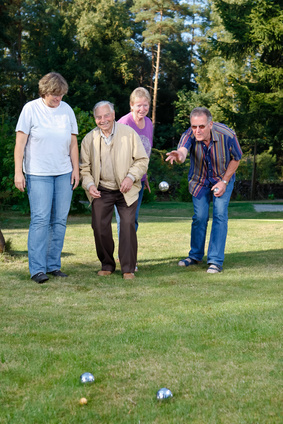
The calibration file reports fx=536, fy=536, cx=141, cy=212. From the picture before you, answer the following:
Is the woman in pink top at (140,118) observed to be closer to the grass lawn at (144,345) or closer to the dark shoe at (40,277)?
the dark shoe at (40,277)

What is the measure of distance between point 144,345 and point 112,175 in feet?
8.40

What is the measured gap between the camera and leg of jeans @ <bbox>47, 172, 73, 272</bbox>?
17.5 feet

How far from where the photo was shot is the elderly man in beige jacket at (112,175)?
17.7 ft

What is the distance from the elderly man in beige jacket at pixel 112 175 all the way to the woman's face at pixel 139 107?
14.2 inches

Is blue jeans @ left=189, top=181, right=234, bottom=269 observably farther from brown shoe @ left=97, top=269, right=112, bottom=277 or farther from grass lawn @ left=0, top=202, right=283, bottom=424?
brown shoe @ left=97, top=269, right=112, bottom=277

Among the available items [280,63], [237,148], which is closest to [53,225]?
[237,148]

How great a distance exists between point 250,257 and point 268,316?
9.39 ft

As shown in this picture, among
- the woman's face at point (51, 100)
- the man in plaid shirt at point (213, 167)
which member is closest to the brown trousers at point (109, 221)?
the man in plaid shirt at point (213, 167)

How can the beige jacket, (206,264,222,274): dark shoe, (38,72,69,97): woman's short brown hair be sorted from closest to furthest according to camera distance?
(38,72,69,97): woman's short brown hair
the beige jacket
(206,264,222,274): dark shoe

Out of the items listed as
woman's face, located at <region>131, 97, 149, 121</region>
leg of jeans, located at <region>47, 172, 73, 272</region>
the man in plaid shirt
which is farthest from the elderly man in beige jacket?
the man in plaid shirt

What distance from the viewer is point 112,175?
17.9 feet

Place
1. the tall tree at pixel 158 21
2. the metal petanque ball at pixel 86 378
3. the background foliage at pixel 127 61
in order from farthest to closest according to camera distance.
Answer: the tall tree at pixel 158 21, the background foliage at pixel 127 61, the metal petanque ball at pixel 86 378

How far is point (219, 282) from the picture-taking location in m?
A: 5.11

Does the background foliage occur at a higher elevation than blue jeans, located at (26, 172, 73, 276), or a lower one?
higher
